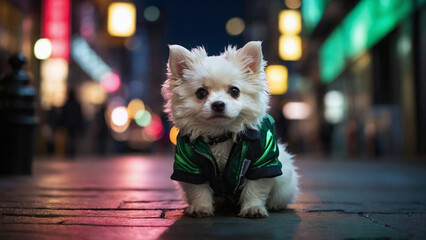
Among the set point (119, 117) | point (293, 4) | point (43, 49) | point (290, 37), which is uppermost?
point (293, 4)

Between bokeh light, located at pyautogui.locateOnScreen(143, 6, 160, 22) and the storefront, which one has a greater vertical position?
bokeh light, located at pyautogui.locateOnScreen(143, 6, 160, 22)

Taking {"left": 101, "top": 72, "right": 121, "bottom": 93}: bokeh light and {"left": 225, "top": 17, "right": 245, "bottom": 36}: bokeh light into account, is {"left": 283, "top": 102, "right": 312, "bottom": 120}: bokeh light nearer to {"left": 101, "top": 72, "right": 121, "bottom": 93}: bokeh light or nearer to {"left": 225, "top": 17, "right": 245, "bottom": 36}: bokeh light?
{"left": 101, "top": 72, "right": 121, "bottom": 93}: bokeh light

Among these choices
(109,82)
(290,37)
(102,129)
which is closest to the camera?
(102,129)

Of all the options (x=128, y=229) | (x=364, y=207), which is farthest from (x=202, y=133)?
(x=364, y=207)

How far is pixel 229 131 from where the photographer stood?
3.65 meters

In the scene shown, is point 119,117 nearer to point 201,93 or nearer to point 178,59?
point 178,59

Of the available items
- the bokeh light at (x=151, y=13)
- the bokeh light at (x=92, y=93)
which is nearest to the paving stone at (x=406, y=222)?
the bokeh light at (x=92, y=93)

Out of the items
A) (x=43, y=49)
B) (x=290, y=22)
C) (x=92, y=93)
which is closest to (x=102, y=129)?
(x=43, y=49)

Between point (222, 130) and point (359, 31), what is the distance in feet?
69.3

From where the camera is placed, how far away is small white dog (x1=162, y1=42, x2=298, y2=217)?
3.57 metres

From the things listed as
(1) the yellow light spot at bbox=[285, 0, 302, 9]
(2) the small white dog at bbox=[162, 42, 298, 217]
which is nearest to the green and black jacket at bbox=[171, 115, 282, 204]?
(2) the small white dog at bbox=[162, 42, 298, 217]

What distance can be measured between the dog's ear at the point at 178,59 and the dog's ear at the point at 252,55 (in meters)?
0.39

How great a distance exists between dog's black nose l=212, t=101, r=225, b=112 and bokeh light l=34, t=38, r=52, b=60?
17.8 meters

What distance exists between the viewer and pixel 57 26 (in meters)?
20.1
